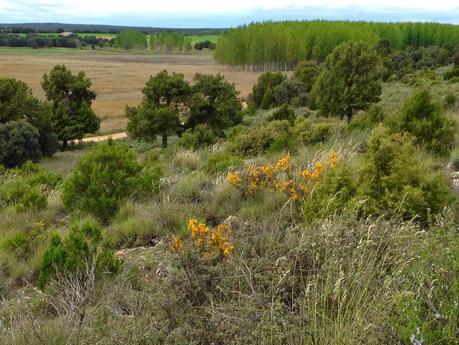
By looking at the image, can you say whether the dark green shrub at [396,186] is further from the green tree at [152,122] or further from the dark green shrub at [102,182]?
the green tree at [152,122]

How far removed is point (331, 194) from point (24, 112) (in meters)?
30.6

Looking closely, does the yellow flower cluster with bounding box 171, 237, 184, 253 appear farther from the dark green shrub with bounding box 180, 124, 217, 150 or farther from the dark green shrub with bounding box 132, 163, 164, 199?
the dark green shrub with bounding box 180, 124, 217, 150

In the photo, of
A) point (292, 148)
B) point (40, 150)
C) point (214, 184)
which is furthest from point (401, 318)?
point (40, 150)

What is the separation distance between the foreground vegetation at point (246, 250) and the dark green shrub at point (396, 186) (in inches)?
0.5

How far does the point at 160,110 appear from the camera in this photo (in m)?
28.8

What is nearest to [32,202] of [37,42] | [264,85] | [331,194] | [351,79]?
[331,194]

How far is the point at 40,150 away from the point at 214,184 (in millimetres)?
25387

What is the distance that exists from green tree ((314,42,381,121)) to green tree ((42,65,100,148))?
17140 millimetres

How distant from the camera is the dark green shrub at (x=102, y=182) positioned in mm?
7344

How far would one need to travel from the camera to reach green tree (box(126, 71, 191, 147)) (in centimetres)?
2888

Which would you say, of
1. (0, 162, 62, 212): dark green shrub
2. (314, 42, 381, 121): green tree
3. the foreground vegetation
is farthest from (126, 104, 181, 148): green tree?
(0, 162, 62, 212): dark green shrub

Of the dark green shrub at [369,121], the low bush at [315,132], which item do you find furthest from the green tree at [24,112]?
the low bush at [315,132]

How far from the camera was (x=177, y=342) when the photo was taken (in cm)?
294

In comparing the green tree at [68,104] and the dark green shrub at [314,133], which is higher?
the dark green shrub at [314,133]
